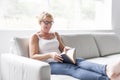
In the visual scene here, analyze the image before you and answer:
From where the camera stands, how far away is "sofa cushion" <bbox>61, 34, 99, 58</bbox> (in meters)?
2.81

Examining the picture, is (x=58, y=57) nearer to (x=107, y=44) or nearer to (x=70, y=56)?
(x=70, y=56)

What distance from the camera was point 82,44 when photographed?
9.64ft

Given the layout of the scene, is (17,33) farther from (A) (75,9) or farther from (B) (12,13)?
(A) (75,9)

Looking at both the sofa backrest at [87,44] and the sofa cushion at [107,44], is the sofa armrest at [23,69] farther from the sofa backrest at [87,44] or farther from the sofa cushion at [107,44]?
the sofa cushion at [107,44]

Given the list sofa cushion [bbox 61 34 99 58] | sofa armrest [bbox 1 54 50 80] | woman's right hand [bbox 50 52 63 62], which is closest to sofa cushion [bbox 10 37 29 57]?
sofa armrest [bbox 1 54 50 80]

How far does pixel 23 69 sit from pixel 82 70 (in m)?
0.56

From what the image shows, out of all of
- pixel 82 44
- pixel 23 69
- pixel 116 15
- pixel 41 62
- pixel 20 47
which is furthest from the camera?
pixel 116 15

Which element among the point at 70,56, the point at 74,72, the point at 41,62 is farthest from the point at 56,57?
the point at 41,62

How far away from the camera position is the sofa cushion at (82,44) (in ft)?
9.22

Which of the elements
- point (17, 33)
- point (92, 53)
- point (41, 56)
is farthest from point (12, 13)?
point (92, 53)

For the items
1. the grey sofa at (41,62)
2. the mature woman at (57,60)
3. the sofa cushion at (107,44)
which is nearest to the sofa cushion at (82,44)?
the grey sofa at (41,62)

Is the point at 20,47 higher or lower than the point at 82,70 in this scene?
higher

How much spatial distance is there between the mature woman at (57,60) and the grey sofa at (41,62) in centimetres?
11

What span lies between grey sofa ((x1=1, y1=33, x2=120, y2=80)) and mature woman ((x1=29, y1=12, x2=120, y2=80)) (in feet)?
0.36
